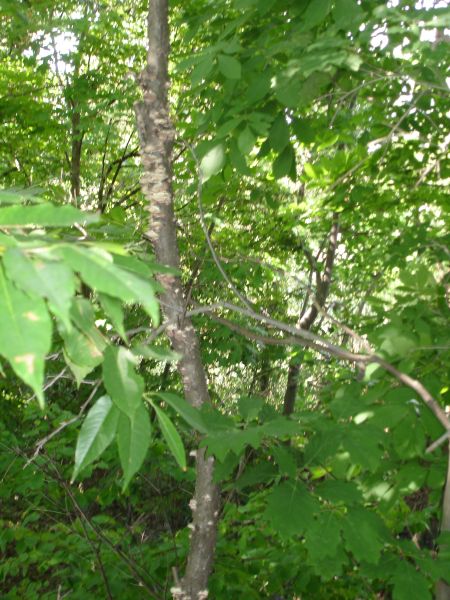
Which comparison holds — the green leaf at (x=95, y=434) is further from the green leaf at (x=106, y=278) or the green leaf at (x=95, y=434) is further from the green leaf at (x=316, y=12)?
the green leaf at (x=316, y=12)

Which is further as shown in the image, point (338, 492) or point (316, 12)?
point (316, 12)

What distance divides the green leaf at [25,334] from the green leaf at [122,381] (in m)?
0.32

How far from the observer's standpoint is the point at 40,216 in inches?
32.1

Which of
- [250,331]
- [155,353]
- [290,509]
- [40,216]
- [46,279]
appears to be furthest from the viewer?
[250,331]

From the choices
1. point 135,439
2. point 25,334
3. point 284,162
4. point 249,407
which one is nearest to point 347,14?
point 284,162

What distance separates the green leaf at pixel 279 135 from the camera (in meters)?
2.07

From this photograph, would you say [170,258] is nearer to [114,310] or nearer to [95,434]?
[95,434]

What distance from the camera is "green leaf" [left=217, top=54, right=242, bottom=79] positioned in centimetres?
183

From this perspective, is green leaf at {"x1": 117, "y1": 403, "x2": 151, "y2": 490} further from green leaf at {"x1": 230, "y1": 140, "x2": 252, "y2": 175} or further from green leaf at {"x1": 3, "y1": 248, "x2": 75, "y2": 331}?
green leaf at {"x1": 230, "y1": 140, "x2": 252, "y2": 175}

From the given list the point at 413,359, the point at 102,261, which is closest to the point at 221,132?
the point at 413,359

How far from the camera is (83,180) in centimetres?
677

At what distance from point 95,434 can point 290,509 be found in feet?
2.06

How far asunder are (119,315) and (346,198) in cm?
274

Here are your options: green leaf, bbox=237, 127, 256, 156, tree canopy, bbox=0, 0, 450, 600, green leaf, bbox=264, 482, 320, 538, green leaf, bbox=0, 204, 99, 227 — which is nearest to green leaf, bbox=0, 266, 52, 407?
tree canopy, bbox=0, 0, 450, 600
